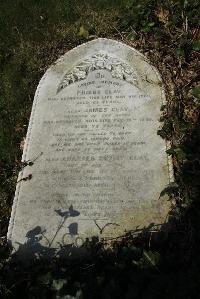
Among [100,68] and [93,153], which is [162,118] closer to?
[93,153]

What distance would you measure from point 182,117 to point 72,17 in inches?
105

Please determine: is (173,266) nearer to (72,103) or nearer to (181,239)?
(181,239)

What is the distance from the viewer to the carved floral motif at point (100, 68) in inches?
185

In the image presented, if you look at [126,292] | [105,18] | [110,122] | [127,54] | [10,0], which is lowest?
[126,292]

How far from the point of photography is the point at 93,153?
4.27 meters

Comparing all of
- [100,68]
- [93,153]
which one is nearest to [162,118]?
[93,153]

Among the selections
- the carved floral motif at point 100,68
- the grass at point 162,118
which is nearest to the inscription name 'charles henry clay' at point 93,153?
the carved floral motif at point 100,68

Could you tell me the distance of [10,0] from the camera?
686cm

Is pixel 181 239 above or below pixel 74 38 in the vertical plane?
Result: below

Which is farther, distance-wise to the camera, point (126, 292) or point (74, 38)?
point (74, 38)

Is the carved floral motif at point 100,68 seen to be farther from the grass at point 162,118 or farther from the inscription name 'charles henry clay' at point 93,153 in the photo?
the grass at point 162,118

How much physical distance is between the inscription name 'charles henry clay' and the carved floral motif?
10 millimetres

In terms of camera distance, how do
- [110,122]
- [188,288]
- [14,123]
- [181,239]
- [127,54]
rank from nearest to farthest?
[188,288] < [181,239] < [110,122] < [127,54] < [14,123]

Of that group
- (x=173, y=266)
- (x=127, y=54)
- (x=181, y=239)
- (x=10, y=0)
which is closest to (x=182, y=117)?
(x=127, y=54)
